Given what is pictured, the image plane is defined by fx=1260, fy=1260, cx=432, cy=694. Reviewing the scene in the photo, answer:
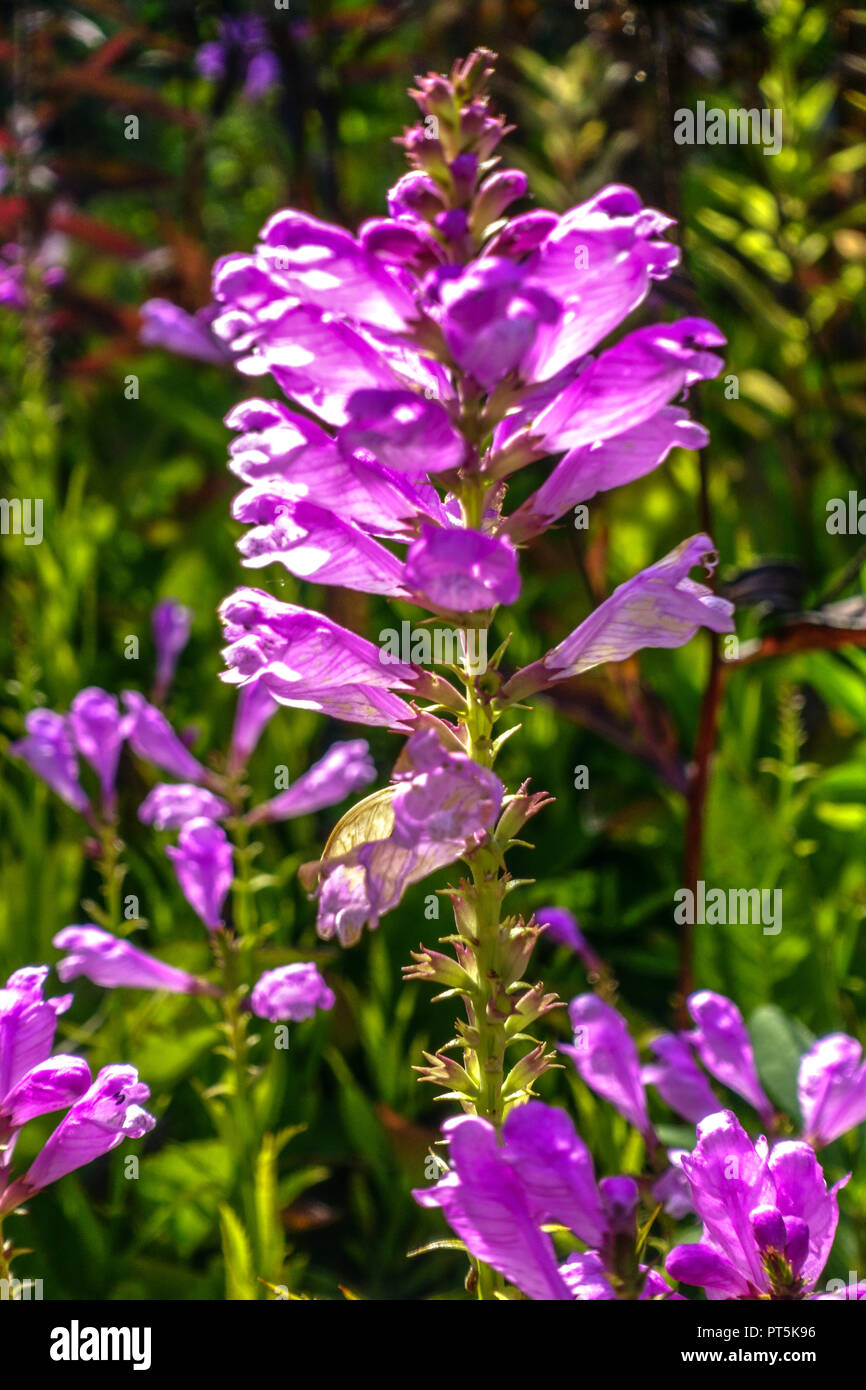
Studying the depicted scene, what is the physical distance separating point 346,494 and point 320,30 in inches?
49.9

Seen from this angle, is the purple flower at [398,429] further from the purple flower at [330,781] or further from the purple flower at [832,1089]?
the purple flower at [330,781]

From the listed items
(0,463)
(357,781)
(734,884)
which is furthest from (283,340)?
(0,463)

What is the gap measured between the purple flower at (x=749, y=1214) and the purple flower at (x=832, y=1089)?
16 centimetres

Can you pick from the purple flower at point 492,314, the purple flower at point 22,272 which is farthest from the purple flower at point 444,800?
the purple flower at point 22,272

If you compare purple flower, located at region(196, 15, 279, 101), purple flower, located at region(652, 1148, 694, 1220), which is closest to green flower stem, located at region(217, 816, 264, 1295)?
purple flower, located at region(652, 1148, 694, 1220)

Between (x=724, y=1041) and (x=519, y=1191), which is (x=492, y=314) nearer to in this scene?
(x=519, y=1191)

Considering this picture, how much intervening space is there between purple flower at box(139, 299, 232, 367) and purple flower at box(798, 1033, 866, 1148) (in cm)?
131

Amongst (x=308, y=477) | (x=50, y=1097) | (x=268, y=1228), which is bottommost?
(x=268, y=1228)

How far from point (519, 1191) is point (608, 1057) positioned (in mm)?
300

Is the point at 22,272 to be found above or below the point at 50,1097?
above

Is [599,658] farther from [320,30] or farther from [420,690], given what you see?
[320,30]

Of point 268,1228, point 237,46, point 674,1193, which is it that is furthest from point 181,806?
point 237,46

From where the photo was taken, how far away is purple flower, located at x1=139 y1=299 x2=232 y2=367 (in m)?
1.68

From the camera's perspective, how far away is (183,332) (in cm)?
170
